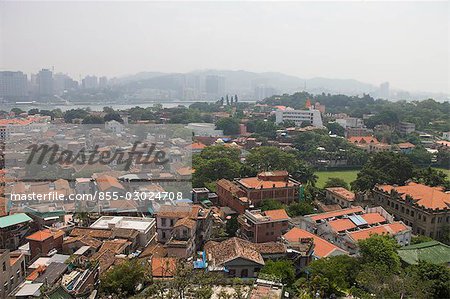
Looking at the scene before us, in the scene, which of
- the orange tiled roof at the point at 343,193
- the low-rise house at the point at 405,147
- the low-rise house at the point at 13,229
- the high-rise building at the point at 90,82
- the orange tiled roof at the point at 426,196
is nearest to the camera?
the low-rise house at the point at 13,229

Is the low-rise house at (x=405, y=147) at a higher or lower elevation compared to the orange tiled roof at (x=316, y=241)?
higher

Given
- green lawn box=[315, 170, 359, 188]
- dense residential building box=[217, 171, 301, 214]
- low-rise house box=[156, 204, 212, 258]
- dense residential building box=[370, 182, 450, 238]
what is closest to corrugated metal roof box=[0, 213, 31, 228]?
low-rise house box=[156, 204, 212, 258]

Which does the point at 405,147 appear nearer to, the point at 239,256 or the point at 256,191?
the point at 256,191

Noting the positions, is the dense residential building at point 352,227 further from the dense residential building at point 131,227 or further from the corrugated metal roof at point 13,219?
the corrugated metal roof at point 13,219

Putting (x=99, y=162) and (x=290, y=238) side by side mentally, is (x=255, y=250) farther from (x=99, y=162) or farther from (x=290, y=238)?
(x=99, y=162)

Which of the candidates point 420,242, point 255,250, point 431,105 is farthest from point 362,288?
point 431,105

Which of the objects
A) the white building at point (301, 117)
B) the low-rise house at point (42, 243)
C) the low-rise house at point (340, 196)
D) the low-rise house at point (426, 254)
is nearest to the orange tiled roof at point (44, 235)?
the low-rise house at point (42, 243)
